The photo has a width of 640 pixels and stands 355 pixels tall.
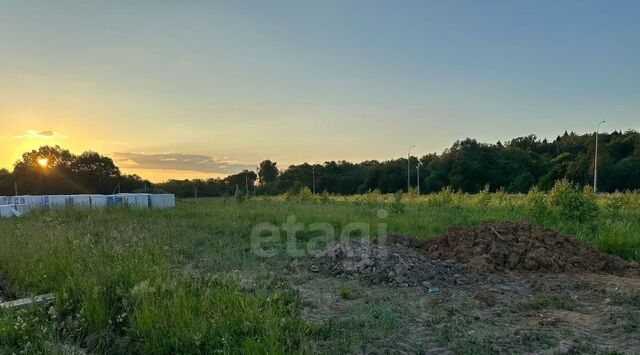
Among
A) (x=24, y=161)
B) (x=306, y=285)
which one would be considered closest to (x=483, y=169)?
(x=306, y=285)

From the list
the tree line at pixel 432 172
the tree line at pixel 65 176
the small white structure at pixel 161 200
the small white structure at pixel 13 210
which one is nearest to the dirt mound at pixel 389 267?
the small white structure at pixel 13 210

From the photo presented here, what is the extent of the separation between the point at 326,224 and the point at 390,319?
8.02 meters

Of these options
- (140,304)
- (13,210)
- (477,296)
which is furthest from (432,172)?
(140,304)

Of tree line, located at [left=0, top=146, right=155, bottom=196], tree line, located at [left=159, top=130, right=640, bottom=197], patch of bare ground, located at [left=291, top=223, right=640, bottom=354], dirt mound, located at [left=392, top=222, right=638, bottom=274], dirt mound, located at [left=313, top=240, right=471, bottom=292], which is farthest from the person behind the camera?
tree line, located at [left=0, top=146, right=155, bottom=196]

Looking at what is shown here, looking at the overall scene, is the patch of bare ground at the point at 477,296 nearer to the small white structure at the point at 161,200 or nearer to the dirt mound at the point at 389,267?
the dirt mound at the point at 389,267

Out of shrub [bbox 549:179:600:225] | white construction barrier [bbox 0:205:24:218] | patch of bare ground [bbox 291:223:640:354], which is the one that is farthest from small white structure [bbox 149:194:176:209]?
shrub [bbox 549:179:600:225]

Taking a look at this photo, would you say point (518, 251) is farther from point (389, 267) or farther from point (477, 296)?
point (477, 296)

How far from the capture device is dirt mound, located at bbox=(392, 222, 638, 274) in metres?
7.29

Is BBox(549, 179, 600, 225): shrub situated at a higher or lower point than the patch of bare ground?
higher

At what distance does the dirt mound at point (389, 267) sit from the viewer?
251 inches

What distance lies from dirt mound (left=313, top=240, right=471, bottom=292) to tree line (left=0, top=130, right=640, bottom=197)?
152 ft

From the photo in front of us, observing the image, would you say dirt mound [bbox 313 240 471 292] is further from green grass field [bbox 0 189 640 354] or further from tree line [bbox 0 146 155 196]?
tree line [bbox 0 146 155 196]

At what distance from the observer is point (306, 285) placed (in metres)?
6.18

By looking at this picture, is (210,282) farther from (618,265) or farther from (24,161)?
(24,161)
